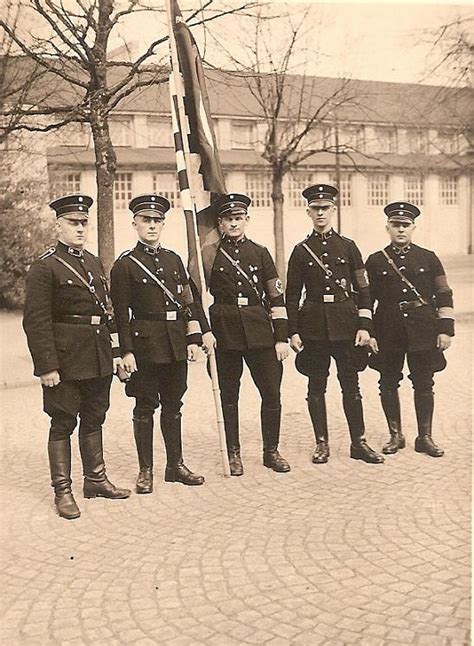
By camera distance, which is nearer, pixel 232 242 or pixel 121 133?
pixel 232 242

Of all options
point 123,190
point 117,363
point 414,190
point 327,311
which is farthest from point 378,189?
point 123,190

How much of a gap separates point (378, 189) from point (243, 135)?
370 cm

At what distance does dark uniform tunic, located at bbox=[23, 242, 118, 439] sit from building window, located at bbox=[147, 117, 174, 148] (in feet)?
14.6

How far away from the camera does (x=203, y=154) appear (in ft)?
13.4

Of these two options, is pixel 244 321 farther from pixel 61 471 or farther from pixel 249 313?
pixel 61 471

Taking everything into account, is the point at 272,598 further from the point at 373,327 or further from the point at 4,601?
the point at 373,327

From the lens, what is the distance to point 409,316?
429cm

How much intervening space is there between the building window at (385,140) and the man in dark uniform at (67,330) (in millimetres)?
4266

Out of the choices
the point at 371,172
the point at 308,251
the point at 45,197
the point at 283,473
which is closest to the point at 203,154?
the point at 308,251

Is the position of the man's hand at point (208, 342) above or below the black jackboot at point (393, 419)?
above

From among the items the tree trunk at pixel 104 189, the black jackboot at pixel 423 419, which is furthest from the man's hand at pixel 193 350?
the tree trunk at pixel 104 189

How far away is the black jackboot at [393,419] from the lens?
4.41 m

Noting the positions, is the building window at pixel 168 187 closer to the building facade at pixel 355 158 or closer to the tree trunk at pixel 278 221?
the building facade at pixel 355 158

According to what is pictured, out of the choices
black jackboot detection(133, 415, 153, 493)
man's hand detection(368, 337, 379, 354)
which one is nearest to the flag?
black jackboot detection(133, 415, 153, 493)
